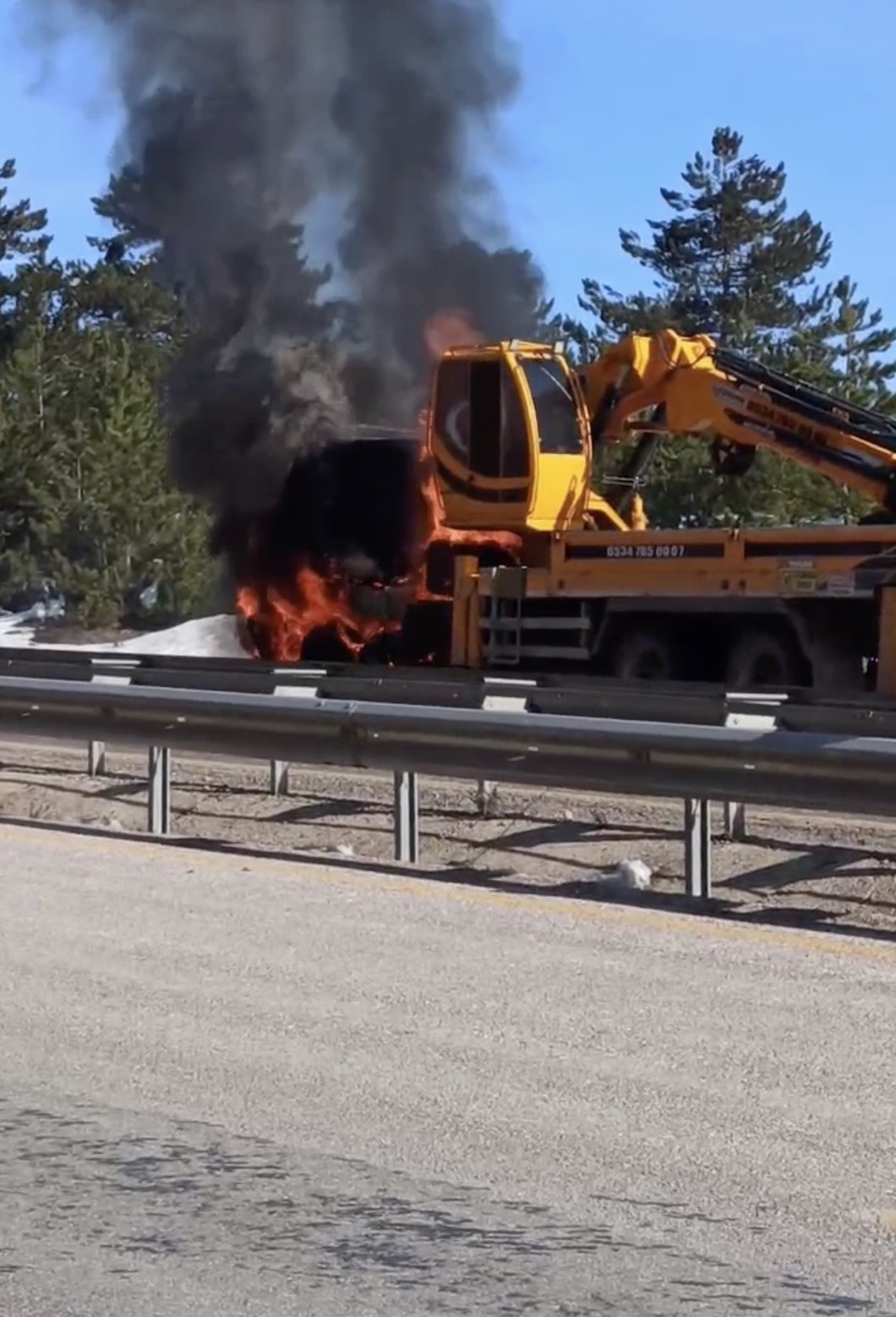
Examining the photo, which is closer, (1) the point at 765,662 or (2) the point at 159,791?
(2) the point at 159,791

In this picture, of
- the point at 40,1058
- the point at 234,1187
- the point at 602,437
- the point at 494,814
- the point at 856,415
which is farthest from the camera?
the point at 602,437

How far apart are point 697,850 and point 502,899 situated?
36.0 inches

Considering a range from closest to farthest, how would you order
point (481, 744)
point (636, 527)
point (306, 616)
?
point (481, 744) → point (636, 527) → point (306, 616)

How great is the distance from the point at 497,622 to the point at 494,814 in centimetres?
802

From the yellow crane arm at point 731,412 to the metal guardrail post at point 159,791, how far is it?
338 inches

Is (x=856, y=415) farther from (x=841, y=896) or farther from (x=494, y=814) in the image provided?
(x=841, y=896)

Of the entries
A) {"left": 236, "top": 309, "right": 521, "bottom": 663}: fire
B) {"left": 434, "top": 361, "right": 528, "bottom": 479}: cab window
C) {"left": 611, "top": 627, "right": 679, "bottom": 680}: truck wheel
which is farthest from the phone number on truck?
Answer: {"left": 236, "top": 309, "right": 521, "bottom": 663}: fire

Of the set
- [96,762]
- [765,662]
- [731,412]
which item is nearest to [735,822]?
[96,762]

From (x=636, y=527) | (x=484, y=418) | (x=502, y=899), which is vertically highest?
(x=484, y=418)

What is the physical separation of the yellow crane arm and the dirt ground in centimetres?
680

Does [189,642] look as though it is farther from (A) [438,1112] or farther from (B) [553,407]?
(A) [438,1112]

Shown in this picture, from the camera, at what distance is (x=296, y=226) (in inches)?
1085

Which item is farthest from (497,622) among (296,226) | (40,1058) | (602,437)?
(40,1058)

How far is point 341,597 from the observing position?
2298cm
